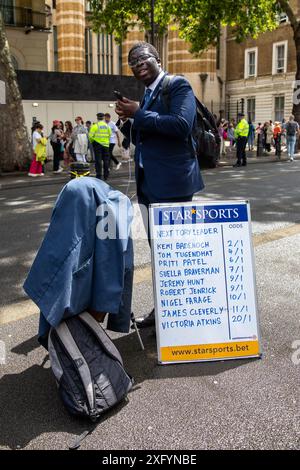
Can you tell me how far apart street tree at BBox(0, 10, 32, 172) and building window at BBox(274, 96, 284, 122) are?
1064 inches

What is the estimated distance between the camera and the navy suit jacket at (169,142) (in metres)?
3.27

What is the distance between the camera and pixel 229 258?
3.45 metres

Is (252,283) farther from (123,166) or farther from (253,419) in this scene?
(123,166)

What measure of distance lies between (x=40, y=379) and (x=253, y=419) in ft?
4.43

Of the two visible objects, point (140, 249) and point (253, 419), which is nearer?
point (253, 419)

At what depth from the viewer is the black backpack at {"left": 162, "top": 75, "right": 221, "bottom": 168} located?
142 inches

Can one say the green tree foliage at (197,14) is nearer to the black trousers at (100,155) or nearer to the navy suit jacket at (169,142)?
the black trousers at (100,155)

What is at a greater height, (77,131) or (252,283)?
(77,131)

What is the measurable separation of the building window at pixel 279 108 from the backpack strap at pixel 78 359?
38.3m

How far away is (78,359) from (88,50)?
43782mm

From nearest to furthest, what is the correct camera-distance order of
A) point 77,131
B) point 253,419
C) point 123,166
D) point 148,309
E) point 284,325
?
point 253,419
point 284,325
point 148,309
point 77,131
point 123,166

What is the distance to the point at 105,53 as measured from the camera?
43.5 m

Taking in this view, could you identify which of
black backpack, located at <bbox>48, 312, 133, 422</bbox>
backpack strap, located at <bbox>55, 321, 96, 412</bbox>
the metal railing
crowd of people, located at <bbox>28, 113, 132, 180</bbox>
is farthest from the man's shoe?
the metal railing
